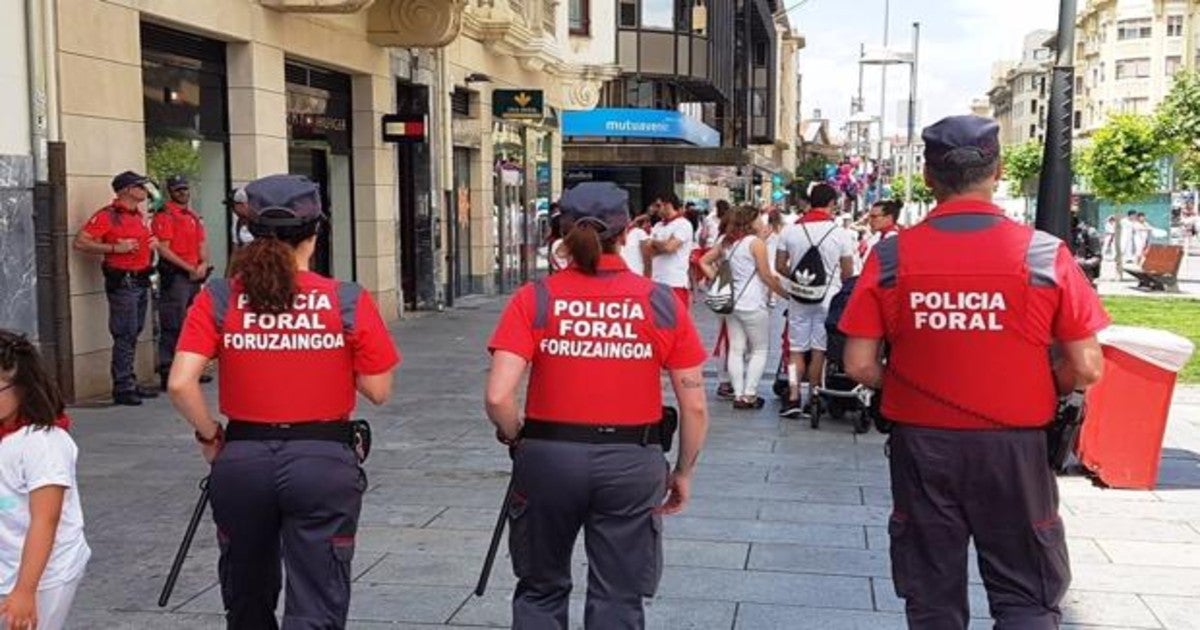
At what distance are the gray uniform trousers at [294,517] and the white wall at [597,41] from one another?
23888mm

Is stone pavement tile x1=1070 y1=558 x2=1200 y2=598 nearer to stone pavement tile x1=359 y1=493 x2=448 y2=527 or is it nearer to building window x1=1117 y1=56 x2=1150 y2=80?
stone pavement tile x1=359 y1=493 x2=448 y2=527

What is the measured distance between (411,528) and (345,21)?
392 inches

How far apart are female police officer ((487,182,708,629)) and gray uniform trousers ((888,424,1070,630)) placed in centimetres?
73

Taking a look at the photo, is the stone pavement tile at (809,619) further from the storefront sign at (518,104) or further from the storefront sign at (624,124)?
the storefront sign at (624,124)

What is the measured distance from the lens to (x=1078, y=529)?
6.56m

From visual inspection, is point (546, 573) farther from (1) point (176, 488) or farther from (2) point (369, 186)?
(2) point (369, 186)

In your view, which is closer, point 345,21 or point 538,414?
point 538,414

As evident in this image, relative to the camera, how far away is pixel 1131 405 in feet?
24.0

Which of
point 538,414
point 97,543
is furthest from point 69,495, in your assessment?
point 97,543

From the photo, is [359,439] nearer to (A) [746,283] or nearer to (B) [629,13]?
(A) [746,283]

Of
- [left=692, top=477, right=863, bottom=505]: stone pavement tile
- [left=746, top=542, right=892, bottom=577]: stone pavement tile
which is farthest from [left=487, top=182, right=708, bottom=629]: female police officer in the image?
[left=692, top=477, right=863, bottom=505]: stone pavement tile

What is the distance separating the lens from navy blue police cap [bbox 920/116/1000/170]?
3711 mm

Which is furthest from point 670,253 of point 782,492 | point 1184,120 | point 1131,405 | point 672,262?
point 1184,120

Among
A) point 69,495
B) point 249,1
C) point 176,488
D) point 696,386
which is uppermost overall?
point 249,1
